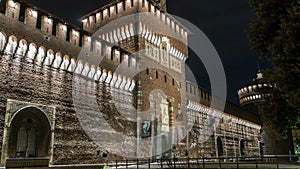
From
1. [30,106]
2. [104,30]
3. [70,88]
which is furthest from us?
[104,30]

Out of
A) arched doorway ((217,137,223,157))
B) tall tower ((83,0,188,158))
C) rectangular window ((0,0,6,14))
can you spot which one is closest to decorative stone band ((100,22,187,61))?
tall tower ((83,0,188,158))

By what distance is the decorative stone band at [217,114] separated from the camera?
1065 inches

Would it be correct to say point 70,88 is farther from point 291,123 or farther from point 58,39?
point 291,123

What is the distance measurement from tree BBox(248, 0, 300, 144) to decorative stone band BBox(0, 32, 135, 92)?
10.4 m

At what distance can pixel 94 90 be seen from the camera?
655 inches

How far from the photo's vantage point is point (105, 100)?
17.3 meters

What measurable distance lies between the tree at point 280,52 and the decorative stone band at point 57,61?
10415 millimetres

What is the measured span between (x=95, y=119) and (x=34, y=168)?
498 centimetres

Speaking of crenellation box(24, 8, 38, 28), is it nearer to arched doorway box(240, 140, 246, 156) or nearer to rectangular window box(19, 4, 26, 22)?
rectangular window box(19, 4, 26, 22)

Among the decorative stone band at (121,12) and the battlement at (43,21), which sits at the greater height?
the decorative stone band at (121,12)

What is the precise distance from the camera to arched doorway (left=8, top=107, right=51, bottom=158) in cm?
1208

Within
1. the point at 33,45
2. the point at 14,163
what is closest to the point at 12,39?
the point at 33,45

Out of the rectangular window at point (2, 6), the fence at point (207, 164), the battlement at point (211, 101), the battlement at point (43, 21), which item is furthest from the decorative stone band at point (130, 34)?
the fence at point (207, 164)

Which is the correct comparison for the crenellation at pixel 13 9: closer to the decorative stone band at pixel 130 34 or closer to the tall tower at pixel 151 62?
the tall tower at pixel 151 62
